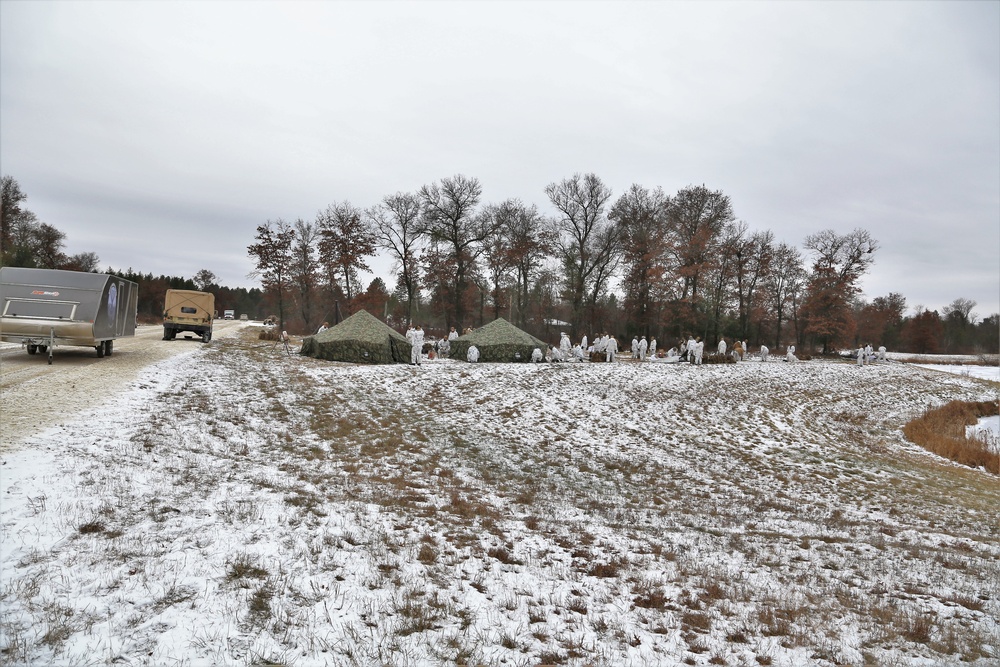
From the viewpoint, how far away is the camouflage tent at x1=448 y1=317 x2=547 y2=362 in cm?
2766

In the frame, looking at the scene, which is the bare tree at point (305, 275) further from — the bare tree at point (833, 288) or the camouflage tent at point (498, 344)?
the bare tree at point (833, 288)

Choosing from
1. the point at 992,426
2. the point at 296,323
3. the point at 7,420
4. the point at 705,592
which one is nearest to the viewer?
the point at 705,592

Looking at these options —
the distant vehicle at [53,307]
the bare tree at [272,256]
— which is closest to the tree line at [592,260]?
the bare tree at [272,256]

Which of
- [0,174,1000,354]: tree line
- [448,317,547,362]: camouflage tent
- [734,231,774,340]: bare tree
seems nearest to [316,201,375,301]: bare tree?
[0,174,1000,354]: tree line

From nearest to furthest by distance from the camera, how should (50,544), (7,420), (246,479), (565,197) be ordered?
(50,544) → (246,479) → (7,420) → (565,197)

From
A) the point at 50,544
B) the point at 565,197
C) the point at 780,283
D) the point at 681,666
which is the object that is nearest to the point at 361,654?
the point at 681,666

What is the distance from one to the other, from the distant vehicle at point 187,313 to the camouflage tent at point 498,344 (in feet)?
45.3

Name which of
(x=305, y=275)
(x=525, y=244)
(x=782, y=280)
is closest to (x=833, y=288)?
(x=782, y=280)

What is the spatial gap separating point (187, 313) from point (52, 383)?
15752mm

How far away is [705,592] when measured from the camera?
580 centimetres

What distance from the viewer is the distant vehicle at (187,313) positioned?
1015 inches

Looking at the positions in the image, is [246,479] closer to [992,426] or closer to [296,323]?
[992,426]

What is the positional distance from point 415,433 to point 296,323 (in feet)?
200

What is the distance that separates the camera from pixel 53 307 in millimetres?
14180
